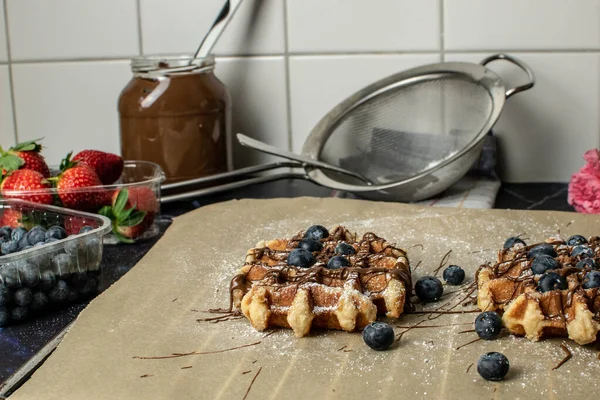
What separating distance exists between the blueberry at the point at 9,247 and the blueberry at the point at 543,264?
75 centimetres

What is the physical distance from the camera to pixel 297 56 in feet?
6.08

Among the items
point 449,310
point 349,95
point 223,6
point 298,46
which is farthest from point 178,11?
point 449,310

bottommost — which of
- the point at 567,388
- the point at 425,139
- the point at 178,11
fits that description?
the point at 567,388

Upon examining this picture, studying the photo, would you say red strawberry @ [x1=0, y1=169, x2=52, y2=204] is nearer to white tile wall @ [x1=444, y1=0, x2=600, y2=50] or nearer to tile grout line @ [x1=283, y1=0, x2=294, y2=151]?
tile grout line @ [x1=283, y1=0, x2=294, y2=151]

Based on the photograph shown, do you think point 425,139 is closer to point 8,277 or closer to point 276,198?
point 276,198

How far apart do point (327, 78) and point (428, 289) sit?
0.80m

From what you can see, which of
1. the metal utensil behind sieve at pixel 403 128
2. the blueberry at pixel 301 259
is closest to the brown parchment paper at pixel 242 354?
the blueberry at pixel 301 259

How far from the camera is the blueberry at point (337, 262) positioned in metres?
1.17

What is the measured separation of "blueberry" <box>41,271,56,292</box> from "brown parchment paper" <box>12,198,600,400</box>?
66 millimetres

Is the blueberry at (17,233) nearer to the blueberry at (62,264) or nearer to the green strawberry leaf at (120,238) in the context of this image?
the blueberry at (62,264)

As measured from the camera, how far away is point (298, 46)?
1.85 metres

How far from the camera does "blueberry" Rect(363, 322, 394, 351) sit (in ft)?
3.29

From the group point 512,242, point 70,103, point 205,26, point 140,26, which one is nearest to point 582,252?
point 512,242

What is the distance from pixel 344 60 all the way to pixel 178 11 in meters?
0.41
